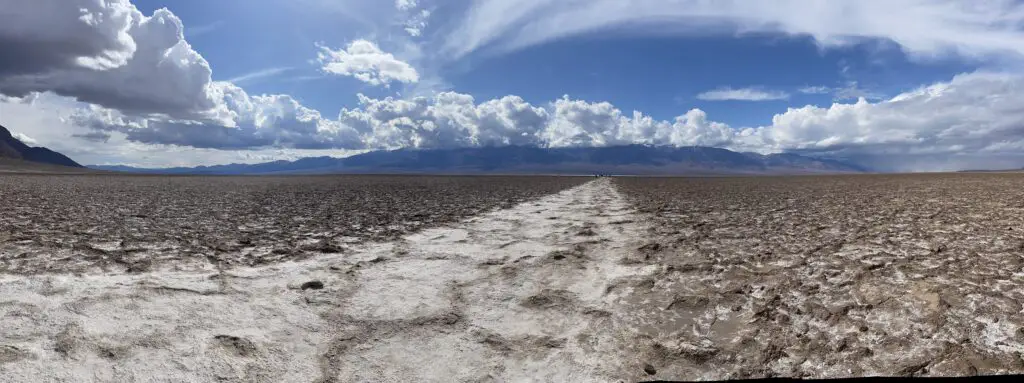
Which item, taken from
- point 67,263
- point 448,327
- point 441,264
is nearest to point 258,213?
point 67,263

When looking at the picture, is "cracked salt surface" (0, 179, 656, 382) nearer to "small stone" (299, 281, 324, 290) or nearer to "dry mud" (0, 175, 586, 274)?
"small stone" (299, 281, 324, 290)

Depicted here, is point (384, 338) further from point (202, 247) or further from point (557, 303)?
point (202, 247)

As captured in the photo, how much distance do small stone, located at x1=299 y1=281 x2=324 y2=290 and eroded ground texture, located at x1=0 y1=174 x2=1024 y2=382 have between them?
7 centimetres

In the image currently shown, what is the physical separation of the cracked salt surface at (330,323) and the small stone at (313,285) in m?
0.03

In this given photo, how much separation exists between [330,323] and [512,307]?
1944mm

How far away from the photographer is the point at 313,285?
6.37m

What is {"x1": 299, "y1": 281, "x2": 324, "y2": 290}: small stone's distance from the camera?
20.6 ft

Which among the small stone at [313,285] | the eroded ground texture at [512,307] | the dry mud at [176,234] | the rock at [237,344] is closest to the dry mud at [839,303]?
the eroded ground texture at [512,307]

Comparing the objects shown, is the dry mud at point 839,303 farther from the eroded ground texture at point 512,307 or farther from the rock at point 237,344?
the rock at point 237,344

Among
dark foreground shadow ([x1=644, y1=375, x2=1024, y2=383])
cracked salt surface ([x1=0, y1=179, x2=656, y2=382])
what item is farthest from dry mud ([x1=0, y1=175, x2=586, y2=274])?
dark foreground shadow ([x1=644, y1=375, x2=1024, y2=383])

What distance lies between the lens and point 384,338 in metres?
4.74

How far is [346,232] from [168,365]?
6.89 metres

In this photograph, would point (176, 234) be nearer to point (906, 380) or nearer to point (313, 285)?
point (313, 285)

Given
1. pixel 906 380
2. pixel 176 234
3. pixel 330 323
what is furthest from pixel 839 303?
pixel 176 234
